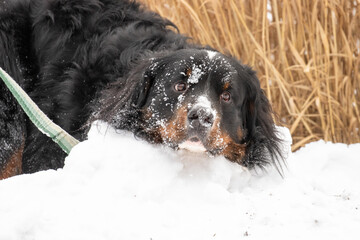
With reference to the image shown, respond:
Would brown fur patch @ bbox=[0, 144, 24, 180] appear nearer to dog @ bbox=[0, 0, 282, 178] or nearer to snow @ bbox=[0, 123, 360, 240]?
dog @ bbox=[0, 0, 282, 178]

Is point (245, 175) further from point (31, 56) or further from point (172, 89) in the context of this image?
point (31, 56)

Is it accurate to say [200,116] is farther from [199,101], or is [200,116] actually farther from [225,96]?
[225,96]

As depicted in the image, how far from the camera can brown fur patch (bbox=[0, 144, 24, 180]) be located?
12.1ft

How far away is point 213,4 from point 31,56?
1534mm

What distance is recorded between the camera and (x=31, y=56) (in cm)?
389

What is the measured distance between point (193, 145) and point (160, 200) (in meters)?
0.43

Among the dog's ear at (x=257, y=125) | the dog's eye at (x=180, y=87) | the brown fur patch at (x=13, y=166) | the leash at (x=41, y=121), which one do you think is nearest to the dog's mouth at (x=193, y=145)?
the dog's eye at (x=180, y=87)

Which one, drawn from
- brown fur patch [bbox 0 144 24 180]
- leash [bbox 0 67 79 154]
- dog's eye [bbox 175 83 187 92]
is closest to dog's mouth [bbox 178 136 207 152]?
dog's eye [bbox 175 83 187 92]

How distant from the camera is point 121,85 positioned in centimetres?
335

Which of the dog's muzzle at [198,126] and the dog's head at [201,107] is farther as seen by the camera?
the dog's head at [201,107]

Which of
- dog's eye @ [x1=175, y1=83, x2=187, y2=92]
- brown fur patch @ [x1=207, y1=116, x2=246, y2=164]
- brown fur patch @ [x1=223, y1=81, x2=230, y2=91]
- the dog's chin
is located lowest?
brown fur patch @ [x1=207, y1=116, x2=246, y2=164]

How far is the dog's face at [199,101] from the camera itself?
9.19 ft

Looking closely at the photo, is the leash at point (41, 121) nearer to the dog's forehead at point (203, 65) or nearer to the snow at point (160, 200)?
the snow at point (160, 200)

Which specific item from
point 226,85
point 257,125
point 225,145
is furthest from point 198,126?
point 257,125
